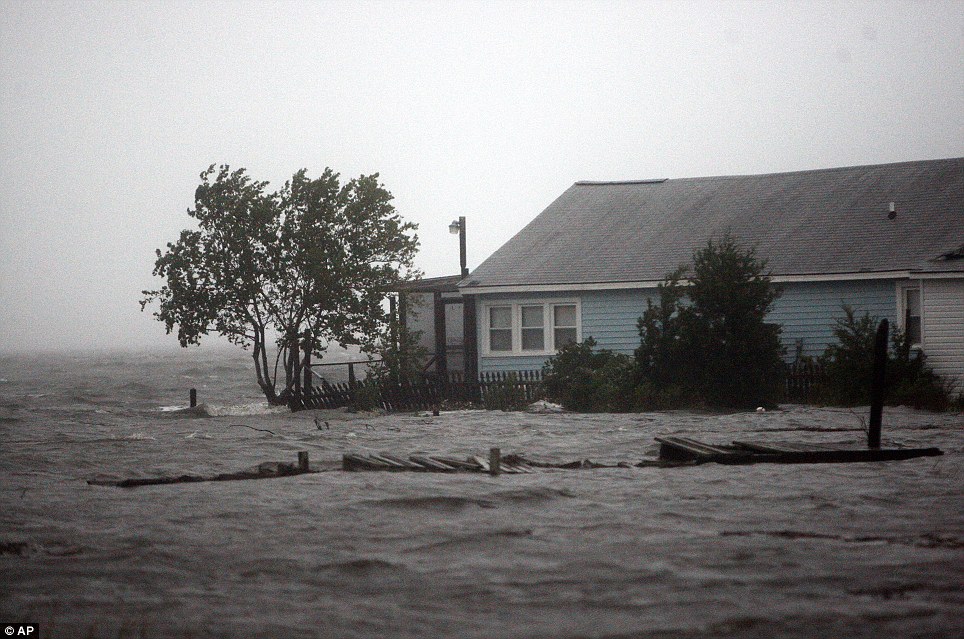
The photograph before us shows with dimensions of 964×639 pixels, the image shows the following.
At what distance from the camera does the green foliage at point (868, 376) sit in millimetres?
21728

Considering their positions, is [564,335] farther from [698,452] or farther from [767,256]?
[698,452]

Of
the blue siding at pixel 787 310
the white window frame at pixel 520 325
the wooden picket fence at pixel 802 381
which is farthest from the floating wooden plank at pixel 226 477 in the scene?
the white window frame at pixel 520 325

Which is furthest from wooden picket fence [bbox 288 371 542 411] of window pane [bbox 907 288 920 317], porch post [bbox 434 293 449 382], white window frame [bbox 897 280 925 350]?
window pane [bbox 907 288 920 317]

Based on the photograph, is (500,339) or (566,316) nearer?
(566,316)

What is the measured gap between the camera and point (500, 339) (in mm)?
28219

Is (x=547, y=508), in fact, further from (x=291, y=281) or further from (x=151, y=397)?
(x=151, y=397)

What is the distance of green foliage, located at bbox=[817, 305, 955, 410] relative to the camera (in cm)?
2173

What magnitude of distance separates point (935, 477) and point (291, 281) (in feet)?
60.2

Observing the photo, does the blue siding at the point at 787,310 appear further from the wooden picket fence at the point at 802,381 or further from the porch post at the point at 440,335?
the wooden picket fence at the point at 802,381

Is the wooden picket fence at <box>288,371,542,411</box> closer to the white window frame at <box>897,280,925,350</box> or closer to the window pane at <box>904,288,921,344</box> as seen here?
the white window frame at <box>897,280,925,350</box>

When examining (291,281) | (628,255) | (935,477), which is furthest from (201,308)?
(935,477)

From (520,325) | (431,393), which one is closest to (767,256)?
(520,325)

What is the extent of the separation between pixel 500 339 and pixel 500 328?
285mm

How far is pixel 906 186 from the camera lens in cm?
2866
